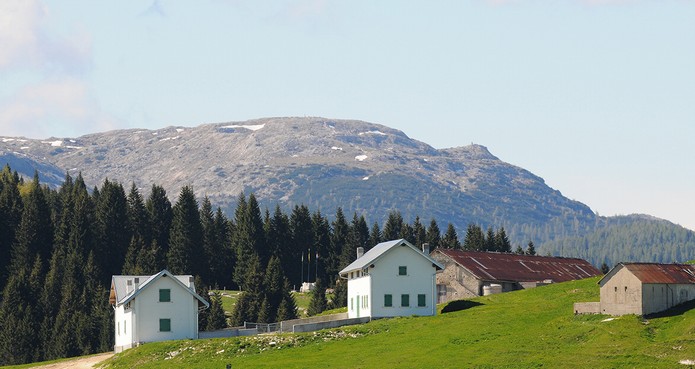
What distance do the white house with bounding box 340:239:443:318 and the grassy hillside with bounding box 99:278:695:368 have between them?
5.07 metres

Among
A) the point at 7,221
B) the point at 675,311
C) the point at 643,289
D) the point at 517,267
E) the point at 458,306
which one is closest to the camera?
the point at 643,289

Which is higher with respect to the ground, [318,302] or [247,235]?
[247,235]

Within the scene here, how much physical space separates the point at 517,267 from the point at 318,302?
27277 millimetres

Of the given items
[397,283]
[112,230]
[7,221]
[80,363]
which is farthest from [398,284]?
[7,221]

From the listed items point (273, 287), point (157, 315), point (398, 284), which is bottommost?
point (157, 315)

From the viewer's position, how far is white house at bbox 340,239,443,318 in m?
115

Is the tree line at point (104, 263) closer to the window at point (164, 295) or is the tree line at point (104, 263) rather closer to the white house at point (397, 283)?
the window at point (164, 295)

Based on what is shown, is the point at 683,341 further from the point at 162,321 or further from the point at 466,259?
the point at 466,259

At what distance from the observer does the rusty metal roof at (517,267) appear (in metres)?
140

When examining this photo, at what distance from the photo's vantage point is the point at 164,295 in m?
115

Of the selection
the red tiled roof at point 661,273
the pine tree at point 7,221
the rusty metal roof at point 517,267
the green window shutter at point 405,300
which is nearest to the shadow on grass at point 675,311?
the red tiled roof at point 661,273

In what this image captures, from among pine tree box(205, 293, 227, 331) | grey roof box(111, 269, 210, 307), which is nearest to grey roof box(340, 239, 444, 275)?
grey roof box(111, 269, 210, 307)

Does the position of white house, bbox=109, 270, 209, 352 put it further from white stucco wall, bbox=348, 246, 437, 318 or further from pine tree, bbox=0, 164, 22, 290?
pine tree, bbox=0, 164, 22, 290

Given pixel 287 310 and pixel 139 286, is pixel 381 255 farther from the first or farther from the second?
pixel 287 310
